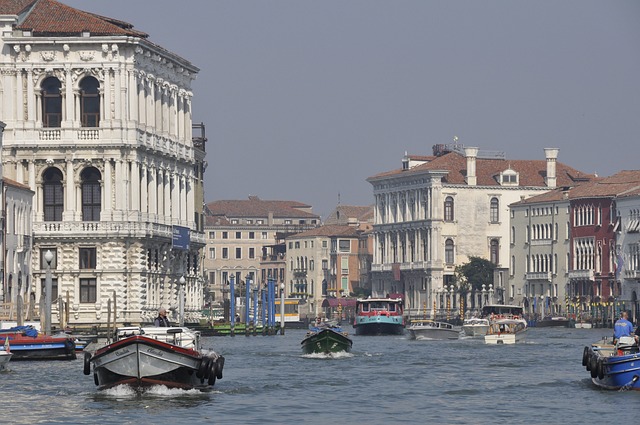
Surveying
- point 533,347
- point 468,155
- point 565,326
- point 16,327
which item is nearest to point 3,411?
point 16,327

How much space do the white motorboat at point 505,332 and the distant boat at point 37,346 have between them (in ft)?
95.7

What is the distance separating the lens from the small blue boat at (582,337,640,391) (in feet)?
159

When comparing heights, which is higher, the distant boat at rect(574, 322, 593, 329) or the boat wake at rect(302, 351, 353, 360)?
the distant boat at rect(574, 322, 593, 329)

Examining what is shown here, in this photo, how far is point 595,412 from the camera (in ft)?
149

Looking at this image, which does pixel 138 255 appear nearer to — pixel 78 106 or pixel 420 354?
pixel 78 106

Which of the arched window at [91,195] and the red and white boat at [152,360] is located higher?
the arched window at [91,195]

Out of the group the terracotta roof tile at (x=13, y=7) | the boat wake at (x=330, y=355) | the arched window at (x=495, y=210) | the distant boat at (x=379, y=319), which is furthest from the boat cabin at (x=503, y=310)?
the arched window at (x=495, y=210)

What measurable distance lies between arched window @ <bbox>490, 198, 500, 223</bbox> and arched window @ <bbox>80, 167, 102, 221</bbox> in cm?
8884

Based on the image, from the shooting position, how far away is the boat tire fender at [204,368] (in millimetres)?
48562

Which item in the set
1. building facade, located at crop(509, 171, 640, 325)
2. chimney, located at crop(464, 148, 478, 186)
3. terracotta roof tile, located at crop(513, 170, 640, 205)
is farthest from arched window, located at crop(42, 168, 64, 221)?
chimney, located at crop(464, 148, 478, 186)

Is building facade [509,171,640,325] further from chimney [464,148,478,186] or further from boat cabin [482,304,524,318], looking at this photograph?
boat cabin [482,304,524,318]

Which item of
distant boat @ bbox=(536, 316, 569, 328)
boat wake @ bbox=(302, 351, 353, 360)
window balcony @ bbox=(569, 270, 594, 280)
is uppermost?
window balcony @ bbox=(569, 270, 594, 280)

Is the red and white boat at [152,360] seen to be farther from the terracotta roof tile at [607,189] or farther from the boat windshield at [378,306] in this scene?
the terracotta roof tile at [607,189]

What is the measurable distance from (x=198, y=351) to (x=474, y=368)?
16445 millimetres
